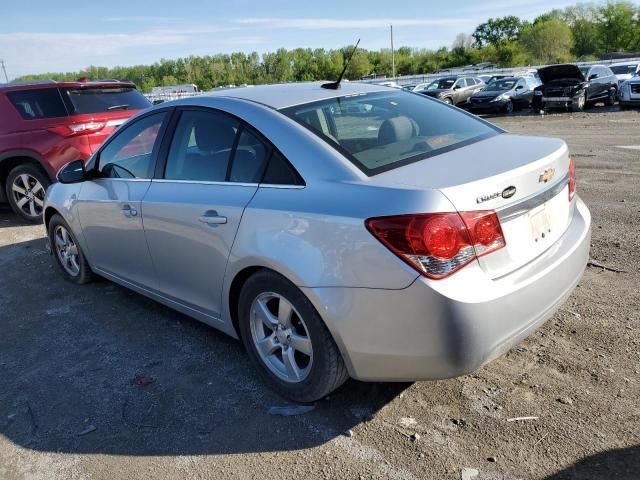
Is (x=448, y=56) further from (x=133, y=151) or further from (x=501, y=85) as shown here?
(x=133, y=151)

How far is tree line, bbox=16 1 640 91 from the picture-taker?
92250 mm

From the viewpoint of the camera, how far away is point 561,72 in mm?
20031

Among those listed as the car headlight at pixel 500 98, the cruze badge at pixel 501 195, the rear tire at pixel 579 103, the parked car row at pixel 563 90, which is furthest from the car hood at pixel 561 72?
the cruze badge at pixel 501 195

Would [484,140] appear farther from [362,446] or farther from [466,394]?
[362,446]

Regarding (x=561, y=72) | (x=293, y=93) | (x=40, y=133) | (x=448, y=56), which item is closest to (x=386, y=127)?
(x=293, y=93)

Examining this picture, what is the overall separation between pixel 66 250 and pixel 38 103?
3.60 metres

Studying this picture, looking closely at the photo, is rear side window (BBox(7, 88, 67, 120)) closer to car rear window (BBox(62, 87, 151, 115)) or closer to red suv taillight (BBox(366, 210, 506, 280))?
car rear window (BBox(62, 87, 151, 115))

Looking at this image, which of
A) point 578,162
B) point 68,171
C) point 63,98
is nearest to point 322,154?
point 68,171

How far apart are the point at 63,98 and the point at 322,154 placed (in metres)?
6.46

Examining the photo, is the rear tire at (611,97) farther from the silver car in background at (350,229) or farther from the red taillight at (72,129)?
the silver car in background at (350,229)

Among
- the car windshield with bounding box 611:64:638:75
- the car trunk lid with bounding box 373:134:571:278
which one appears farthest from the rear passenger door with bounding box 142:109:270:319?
the car windshield with bounding box 611:64:638:75

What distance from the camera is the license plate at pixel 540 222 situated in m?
2.60

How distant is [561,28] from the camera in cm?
9194

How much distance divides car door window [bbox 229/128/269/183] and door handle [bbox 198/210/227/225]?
222 mm
